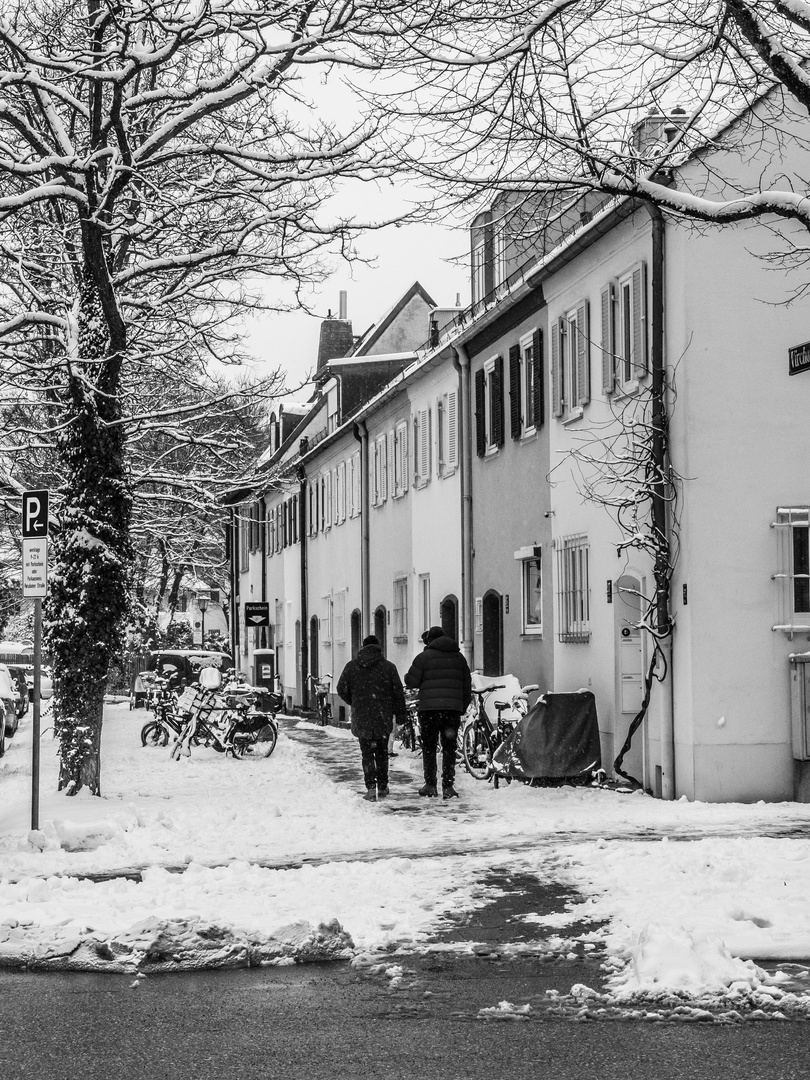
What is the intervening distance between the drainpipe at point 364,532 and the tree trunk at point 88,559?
17512 millimetres

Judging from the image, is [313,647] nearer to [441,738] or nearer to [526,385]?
[526,385]

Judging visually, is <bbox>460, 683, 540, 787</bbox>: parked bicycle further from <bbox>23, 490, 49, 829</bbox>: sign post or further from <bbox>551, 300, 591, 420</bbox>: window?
<bbox>23, 490, 49, 829</bbox>: sign post

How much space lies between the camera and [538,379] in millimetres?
20703

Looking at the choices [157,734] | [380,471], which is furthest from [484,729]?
[380,471]

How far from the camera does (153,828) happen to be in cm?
1358

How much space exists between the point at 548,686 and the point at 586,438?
3.56 m

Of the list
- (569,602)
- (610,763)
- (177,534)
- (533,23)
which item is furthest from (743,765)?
(177,534)

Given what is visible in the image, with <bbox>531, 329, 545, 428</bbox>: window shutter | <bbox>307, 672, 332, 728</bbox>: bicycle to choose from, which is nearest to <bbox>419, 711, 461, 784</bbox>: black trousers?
<bbox>531, 329, 545, 428</bbox>: window shutter

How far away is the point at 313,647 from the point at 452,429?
18701 mm

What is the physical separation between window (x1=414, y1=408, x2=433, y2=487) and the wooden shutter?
539 centimetres

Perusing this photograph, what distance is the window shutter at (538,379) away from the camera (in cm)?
2058

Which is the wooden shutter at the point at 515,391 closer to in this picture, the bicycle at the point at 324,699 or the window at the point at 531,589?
the window at the point at 531,589

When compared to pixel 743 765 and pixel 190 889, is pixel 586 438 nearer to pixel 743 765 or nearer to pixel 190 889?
pixel 743 765

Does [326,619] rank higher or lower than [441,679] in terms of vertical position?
higher
